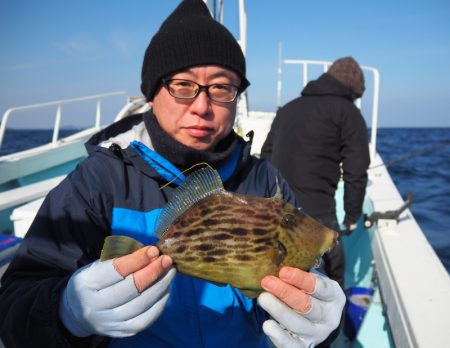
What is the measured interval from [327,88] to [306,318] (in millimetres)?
3185

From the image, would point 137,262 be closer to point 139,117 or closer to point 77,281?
point 77,281

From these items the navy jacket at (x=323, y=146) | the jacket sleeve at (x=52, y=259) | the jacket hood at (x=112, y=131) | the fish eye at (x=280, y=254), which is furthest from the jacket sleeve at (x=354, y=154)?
the jacket sleeve at (x=52, y=259)

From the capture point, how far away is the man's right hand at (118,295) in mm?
1479

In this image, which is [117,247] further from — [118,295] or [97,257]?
[97,257]

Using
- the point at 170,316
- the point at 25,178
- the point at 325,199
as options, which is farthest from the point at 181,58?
the point at 25,178

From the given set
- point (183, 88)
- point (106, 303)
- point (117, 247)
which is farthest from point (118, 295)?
point (183, 88)

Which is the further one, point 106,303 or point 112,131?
point 112,131

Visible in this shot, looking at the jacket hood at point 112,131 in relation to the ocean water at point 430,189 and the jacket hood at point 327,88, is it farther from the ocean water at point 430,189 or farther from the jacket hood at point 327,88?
the ocean water at point 430,189

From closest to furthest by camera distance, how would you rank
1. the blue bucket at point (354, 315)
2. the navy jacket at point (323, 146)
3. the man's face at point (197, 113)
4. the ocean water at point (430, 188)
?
1. the man's face at point (197, 113)
2. the blue bucket at point (354, 315)
3. the navy jacket at point (323, 146)
4. the ocean water at point (430, 188)

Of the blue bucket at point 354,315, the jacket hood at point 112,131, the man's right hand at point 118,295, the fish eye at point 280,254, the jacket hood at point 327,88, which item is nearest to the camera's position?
the man's right hand at point 118,295

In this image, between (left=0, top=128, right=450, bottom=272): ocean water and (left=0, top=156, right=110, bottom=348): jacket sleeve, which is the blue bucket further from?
(left=0, top=156, right=110, bottom=348): jacket sleeve

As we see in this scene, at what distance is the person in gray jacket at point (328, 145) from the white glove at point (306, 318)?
2405 mm

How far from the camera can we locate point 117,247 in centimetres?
152

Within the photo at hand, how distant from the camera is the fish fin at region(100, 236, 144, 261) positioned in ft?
4.95
